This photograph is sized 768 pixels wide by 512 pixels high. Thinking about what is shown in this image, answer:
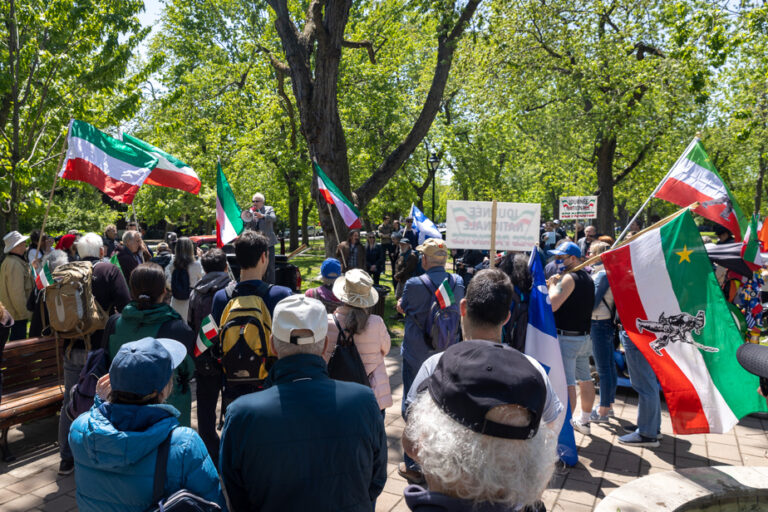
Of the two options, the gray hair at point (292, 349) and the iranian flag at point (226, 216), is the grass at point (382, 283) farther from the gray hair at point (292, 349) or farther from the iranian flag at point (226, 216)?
the gray hair at point (292, 349)

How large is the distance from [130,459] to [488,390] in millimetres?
1354

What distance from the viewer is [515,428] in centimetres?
158

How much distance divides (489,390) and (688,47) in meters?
11.3

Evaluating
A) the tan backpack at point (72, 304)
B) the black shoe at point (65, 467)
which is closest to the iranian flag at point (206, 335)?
the tan backpack at point (72, 304)

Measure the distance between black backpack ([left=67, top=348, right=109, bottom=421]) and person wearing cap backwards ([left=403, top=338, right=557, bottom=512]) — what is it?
284 cm

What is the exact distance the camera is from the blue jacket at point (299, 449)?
201cm

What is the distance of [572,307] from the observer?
5.05 m

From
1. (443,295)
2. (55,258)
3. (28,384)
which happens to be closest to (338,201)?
(443,295)

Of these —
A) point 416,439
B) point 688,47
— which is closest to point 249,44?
point 688,47

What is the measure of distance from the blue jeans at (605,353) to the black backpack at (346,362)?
286 centimetres

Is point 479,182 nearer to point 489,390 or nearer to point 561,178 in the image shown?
point 561,178

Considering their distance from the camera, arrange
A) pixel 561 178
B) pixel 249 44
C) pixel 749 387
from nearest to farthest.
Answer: pixel 749 387 < pixel 249 44 < pixel 561 178

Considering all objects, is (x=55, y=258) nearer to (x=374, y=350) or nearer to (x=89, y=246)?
(x=89, y=246)

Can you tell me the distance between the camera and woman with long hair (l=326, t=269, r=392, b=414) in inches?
151
